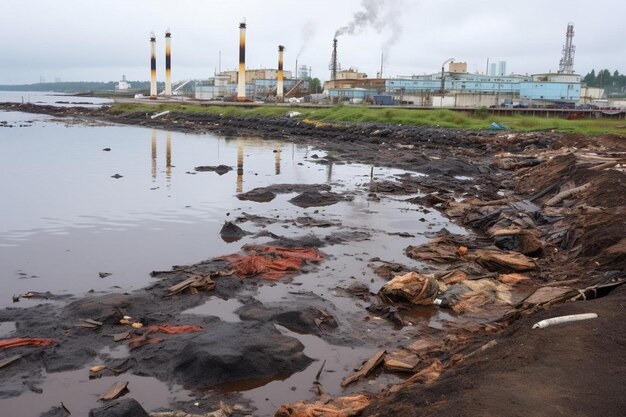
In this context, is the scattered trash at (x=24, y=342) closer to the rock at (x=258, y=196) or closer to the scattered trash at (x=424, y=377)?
the scattered trash at (x=424, y=377)

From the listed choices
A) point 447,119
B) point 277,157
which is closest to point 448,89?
point 447,119

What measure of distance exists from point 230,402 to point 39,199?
540 inches

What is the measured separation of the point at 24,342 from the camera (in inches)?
278

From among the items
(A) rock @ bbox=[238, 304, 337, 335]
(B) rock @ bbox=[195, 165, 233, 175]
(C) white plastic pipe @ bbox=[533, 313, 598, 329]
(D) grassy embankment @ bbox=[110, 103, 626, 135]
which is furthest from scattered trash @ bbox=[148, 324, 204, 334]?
(D) grassy embankment @ bbox=[110, 103, 626, 135]

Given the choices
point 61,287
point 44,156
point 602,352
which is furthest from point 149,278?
point 44,156

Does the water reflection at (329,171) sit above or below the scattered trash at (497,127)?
below

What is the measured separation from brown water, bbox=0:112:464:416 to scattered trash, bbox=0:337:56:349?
59 centimetres

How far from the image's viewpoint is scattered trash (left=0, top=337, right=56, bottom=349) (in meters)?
7.00

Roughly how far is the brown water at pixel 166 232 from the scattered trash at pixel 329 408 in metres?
0.42

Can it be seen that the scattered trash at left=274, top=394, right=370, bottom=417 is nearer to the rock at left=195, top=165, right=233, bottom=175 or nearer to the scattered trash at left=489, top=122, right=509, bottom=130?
the rock at left=195, top=165, right=233, bottom=175

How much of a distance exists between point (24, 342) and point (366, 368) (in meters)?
4.39

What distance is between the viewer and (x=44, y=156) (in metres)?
28.1

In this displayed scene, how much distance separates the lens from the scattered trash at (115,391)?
19.6 feet

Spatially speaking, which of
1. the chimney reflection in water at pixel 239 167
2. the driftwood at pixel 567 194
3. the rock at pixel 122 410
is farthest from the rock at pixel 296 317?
the chimney reflection in water at pixel 239 167
